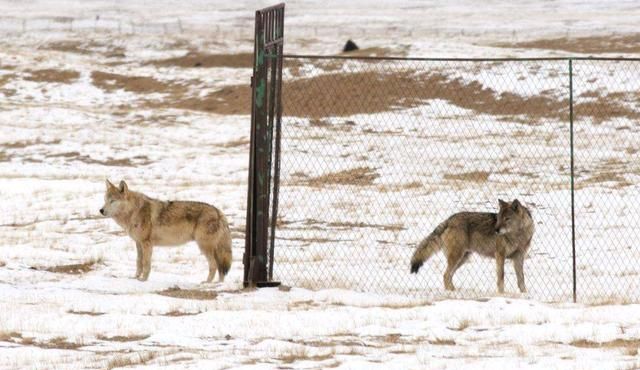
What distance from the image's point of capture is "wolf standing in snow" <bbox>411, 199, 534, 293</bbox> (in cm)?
1409

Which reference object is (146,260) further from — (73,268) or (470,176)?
(470,176)

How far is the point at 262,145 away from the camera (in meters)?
13.4

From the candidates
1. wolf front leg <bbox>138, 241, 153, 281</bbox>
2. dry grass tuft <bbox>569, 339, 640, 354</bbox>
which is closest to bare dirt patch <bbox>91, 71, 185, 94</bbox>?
wolf front leg <bbox>138, 241, 153, 281</bbox>

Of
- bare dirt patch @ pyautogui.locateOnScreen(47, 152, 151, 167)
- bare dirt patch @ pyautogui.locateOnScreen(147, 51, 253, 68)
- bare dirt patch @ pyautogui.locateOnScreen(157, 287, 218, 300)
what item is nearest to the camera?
bare dirt patch @ pyautogui.locateOnScreen(157, 287, 218, 300)

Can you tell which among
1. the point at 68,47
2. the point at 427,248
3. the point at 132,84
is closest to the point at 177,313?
the point at 427,248

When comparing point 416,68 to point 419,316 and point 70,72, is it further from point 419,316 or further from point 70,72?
point 419,316

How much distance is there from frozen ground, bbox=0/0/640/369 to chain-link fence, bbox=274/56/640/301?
9cm

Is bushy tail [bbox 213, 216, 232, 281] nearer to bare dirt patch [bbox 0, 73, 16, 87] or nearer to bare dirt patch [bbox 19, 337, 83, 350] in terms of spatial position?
bare dirt patch [bbox 19, 337, 83, 350]

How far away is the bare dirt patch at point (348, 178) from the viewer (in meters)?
27.8

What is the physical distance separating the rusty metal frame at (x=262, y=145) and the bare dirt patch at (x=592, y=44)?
138 ft

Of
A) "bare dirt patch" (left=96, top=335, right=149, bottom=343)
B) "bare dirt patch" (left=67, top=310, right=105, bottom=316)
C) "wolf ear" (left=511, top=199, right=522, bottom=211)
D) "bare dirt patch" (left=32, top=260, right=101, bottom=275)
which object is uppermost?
"wolf ear" (left=511, top=199, right=522, bottom=211)

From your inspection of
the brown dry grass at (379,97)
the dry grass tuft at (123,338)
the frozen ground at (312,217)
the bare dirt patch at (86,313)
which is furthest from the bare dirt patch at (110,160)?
the dry grass tuft at (123,338)

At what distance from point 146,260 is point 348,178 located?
1459 centimetres

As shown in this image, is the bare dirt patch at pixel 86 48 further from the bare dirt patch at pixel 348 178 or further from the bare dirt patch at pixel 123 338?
the bare dirt patch at pixel 123 338
